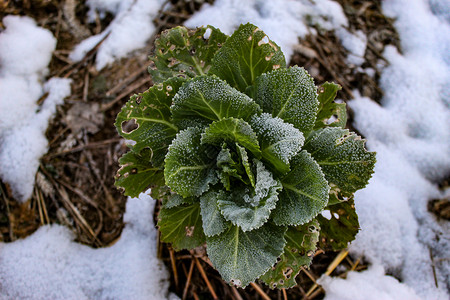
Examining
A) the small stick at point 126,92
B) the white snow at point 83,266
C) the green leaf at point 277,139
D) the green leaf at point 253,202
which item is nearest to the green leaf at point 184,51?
the green leaf at point 277,139

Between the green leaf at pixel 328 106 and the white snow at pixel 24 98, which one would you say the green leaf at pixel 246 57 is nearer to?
the green leaf at pixel 328 106

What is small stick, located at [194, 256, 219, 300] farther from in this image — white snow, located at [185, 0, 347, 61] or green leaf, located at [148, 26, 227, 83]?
white snow, located at [185, 0, 347, 61]

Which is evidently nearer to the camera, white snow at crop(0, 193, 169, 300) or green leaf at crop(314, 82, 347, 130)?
green leaf at crop(314, 82, 347, 130)

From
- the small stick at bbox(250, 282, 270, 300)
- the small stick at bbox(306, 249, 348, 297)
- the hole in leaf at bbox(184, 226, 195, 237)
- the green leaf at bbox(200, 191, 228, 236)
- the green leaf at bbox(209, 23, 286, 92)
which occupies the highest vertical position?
the green leaf at bbox(209, 23, 286, 92)

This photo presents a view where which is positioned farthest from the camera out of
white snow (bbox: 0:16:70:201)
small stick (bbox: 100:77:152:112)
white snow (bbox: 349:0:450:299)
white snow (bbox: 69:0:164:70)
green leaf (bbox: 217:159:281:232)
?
white snow (bbox: 69:0:164:70)

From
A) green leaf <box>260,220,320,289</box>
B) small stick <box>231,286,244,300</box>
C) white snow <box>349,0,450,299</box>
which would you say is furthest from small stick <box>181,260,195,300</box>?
white snow <box>349,0,450,299</box>

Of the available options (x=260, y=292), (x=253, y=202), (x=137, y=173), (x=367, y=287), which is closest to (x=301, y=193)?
(x=253, y=202)

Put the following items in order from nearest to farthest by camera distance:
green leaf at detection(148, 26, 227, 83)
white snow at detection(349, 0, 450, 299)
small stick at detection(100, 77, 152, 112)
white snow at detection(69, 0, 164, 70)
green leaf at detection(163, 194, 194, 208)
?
1. green leaf at detection(163, 194, 194, 208)
2. green leaf at detection(148, 26, 227, 83)
3. white snow at detection(349, 0, 450, 299)
4. small stick at detection(100, 77, 152, 112)
5. white snow at detection(69, 0, 164, 70)

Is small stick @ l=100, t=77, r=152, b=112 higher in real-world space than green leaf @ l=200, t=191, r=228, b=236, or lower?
lower
